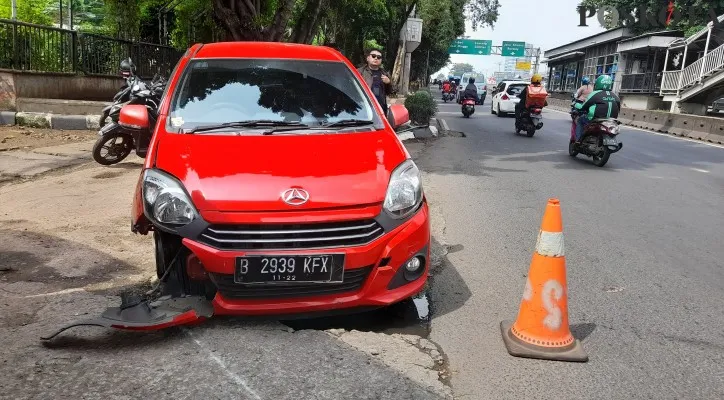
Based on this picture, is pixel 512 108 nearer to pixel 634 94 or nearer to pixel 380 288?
pixel 634 94

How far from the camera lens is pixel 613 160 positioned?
11.0 metres

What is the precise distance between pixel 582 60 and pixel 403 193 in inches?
1922

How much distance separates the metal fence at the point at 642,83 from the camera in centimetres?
3116

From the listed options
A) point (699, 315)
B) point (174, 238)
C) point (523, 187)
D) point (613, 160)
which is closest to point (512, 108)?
point (613, 160)

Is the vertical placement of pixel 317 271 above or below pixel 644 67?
below

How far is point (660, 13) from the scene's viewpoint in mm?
34969

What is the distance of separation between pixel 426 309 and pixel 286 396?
1386 millimetres

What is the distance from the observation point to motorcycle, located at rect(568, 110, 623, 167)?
9883 millimetres

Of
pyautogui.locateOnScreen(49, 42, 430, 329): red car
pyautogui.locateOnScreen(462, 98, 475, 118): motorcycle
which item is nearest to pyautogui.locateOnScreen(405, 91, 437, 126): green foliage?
pyautogui.locateOnScreen(462, 98, 475, 118): motorcycle

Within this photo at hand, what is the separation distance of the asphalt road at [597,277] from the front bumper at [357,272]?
48cm

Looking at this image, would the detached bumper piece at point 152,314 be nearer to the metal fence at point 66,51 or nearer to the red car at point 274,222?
the red car at point 274,222

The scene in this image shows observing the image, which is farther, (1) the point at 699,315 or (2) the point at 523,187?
(2) the point at 523,187

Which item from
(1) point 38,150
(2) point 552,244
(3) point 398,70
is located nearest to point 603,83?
(2) point 552,244

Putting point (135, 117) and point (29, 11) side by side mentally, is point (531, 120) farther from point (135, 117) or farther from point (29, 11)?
point (29, 11)
